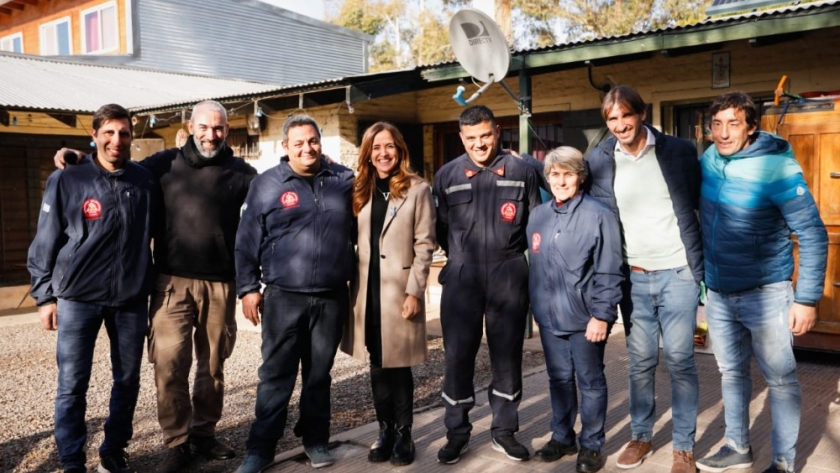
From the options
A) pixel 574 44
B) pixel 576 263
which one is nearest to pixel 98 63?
pixel 574 44

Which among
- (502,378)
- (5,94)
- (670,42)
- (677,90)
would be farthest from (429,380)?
(5,94)

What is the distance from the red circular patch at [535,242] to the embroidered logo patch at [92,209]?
228cm

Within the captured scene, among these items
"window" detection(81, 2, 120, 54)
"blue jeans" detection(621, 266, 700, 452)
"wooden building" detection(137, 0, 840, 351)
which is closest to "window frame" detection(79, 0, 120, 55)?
"window" detection(81, 2, 120, 54)

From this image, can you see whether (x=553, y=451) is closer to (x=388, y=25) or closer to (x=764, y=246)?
(x=764, y=246)

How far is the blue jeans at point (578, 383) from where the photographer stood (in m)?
3.79

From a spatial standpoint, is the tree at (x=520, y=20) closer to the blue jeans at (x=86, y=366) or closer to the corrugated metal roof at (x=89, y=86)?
the corrugated metal roof at (x=89, y=86)

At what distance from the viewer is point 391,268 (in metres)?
3.93

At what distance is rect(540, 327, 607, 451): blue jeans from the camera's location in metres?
3.79

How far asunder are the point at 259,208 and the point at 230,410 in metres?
2.19

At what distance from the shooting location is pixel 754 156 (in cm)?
352

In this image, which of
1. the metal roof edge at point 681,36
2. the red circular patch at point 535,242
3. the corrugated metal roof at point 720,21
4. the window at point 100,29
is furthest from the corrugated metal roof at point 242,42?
the red circular patch at point 535,242

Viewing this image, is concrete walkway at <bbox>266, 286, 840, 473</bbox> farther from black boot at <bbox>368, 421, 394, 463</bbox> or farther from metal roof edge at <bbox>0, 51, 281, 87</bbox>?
metal roof edge at <bbox>0, 51, 281, 87</bbox>

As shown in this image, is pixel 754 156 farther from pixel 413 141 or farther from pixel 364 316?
pixel 413 141

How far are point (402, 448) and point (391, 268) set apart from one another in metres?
1.00
